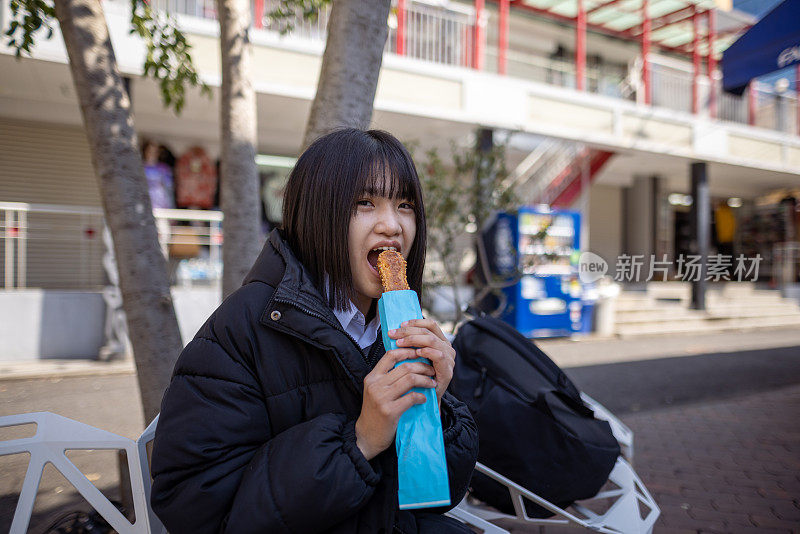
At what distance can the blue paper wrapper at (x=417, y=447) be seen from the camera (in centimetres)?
106

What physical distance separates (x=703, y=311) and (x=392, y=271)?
14.1 metres

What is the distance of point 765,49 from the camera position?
4793mm

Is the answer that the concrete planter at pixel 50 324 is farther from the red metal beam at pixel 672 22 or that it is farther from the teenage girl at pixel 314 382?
the red metal beam at pixel 672 22

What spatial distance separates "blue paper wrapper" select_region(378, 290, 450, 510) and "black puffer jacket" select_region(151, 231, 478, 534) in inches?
5.3

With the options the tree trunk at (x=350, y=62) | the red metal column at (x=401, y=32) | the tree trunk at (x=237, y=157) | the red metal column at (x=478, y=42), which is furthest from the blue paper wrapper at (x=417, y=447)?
the red metal column at (x=478, y=42)

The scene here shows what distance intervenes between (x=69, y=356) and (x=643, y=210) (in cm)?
1598

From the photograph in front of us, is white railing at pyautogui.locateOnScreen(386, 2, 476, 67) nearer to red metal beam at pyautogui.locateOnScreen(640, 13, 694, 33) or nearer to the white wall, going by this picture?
red metal beam at pyautogui.locateOnScreen(640, 13, 694, 33)

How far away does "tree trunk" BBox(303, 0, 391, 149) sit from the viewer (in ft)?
7.71

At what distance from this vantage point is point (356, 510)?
1.20 m

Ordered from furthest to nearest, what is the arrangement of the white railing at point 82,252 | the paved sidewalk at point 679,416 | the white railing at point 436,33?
the white railing at point 436,33 → the white railing at point 82,252 → the paved sidewalk at point 679,416

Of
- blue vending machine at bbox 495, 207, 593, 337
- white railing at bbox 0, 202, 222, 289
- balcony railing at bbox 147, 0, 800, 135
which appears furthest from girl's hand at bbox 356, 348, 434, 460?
blue vending machine at bbox 495, 207, 593, 337

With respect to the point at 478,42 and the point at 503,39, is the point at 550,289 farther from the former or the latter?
the point at 503,39

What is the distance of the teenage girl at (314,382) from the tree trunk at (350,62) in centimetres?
96

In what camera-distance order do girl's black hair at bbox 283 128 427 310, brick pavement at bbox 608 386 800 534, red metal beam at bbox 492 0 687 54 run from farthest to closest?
red metal beam at bbox 492 0 687 54, brick pavement at bbox 608 386 800 534, girl's black hair at bbox 283 128 427 310
